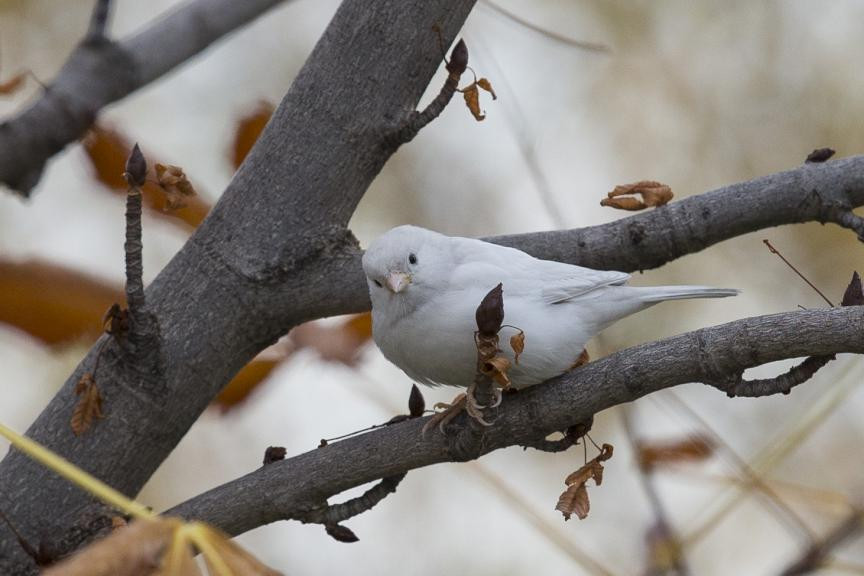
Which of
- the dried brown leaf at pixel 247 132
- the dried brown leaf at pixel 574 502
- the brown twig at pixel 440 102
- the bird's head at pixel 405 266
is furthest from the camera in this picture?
the dried brown leaf at pixel 247 132

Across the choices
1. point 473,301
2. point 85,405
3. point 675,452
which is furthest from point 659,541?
point 85,405

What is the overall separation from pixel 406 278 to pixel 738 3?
423cm

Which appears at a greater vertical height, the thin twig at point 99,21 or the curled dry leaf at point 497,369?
the thin twig at point 99,21

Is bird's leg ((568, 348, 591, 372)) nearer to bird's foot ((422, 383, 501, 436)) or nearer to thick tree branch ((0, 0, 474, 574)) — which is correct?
bird's foot ((422, 383, 501, 436))

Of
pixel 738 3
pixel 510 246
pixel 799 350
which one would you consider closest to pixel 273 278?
pixel 510 246

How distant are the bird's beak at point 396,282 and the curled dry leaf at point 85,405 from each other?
703 millimetres

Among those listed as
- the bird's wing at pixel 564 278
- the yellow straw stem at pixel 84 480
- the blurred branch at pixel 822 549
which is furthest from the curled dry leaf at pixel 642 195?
the yellow straw stem at pixel 84 480

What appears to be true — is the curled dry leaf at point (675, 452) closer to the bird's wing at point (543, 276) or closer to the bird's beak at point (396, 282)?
the bird's wing at point (543, 276)

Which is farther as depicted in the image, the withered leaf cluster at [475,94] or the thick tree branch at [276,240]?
the thick tree branch at [276,240]

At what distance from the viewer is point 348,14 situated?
2.42 m

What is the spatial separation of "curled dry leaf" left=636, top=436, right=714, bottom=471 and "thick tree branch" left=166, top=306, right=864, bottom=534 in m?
0.40

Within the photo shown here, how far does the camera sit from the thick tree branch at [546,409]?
1728mm

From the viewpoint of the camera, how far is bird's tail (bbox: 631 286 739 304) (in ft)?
7.72

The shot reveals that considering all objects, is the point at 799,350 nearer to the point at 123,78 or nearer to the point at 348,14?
the point at 348,14
